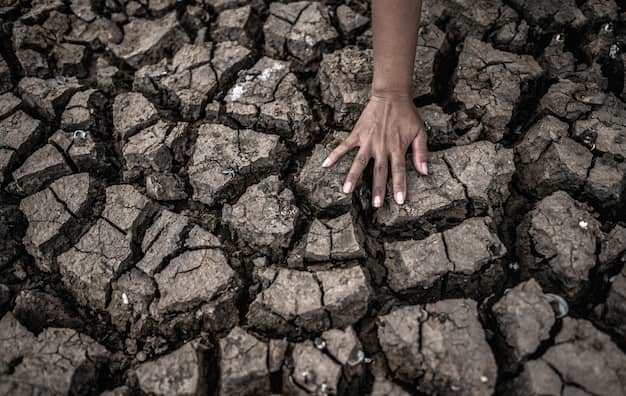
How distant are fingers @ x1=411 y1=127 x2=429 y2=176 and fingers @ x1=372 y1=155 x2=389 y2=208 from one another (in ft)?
0.43

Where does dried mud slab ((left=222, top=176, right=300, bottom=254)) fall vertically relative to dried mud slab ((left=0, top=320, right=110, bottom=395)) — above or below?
above

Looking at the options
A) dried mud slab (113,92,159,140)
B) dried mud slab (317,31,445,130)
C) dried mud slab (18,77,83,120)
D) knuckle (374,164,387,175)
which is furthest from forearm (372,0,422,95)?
dried mud slab (18,77,83,120)

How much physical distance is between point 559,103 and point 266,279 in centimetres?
145

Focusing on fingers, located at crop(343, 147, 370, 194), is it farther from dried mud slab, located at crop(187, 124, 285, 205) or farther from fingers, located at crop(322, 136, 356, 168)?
dried mud slab, located at crop(187, 124, 285, 205)

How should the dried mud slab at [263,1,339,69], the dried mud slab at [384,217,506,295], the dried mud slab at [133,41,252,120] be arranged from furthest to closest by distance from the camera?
1. the dried mud slab at [263,1,339,69]
2. the dried mud slab at [133,41,252,120]
3. the dried mud slab at [384,217,506,295]

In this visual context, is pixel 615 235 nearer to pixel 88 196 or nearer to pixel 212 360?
pixel 212 360

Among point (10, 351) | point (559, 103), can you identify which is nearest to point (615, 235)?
point (559, 103)

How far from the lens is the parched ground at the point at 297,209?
1580 mm

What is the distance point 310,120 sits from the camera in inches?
81.5

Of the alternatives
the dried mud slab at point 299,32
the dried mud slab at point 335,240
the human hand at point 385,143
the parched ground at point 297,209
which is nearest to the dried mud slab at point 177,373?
the parched ground at point 297,209

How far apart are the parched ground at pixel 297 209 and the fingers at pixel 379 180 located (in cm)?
8

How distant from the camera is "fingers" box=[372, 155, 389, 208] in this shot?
5.87 feet

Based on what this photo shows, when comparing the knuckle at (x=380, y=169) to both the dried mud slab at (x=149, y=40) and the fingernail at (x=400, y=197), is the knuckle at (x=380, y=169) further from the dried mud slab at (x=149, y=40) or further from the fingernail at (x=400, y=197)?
the dried mud slab at (x=149, y=40)

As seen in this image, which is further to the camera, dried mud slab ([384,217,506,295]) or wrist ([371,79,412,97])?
wrist ([371,79,412,97])
